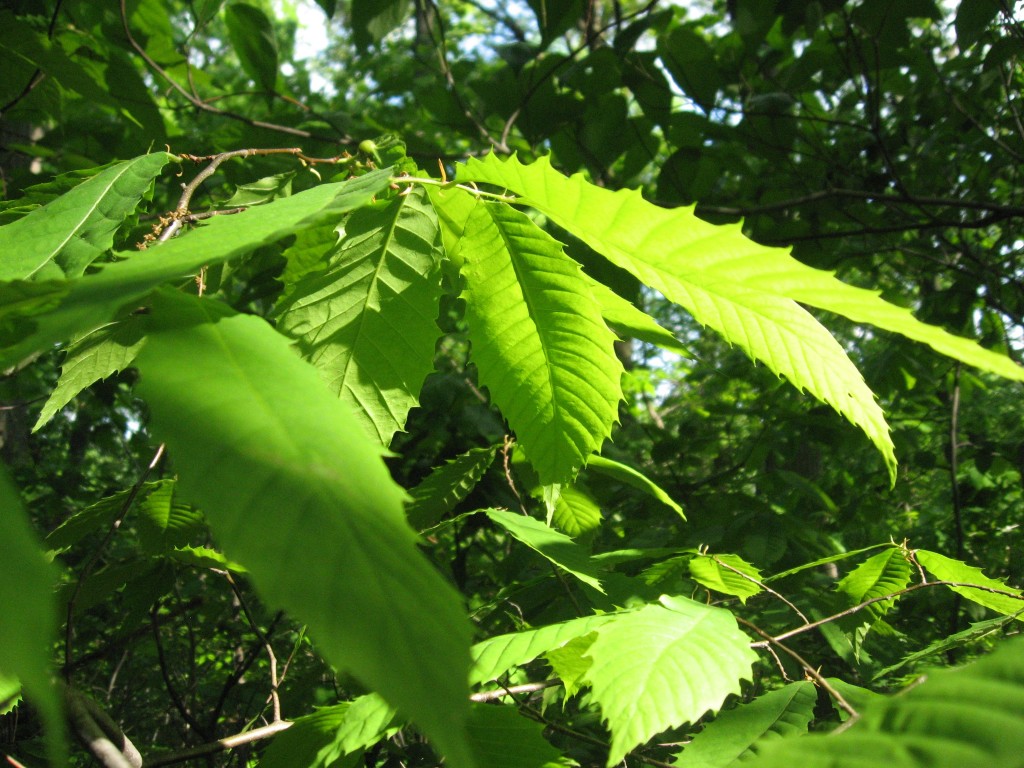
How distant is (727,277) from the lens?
1.88ft

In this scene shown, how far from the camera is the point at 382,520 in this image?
0.33 metres

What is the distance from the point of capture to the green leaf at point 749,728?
654 millimetres

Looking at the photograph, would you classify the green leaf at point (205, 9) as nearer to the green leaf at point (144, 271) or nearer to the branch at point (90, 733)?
the green leaf at point (144, 271)

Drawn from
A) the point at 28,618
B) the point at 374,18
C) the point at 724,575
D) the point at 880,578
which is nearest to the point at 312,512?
the point at 28,618

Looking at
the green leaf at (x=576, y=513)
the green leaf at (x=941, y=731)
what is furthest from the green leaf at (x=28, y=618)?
the green leaf at (x=576, y=513)

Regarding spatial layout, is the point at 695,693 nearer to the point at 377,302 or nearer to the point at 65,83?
the point at 377,302

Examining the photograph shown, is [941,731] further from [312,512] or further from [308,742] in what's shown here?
[308,742]

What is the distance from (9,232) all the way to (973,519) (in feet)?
12.9

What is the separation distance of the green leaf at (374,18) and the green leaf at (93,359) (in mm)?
1292

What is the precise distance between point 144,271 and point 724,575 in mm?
784

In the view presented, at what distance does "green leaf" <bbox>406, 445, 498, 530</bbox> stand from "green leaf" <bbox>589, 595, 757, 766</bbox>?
0.40 meters

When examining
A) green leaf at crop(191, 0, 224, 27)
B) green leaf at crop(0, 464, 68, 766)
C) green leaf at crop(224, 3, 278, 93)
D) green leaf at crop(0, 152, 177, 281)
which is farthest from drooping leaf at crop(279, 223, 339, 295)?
green leaf at crop(224, 3, 278, 93)

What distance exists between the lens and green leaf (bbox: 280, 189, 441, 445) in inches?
26.6

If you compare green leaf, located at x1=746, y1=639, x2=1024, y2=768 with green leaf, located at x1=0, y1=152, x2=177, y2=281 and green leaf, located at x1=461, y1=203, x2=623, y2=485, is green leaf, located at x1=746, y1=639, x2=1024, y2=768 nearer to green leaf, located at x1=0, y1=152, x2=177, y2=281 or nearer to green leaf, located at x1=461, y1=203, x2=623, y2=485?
green leaf, located at x1=461, y1=203, x2=623, y2=485
